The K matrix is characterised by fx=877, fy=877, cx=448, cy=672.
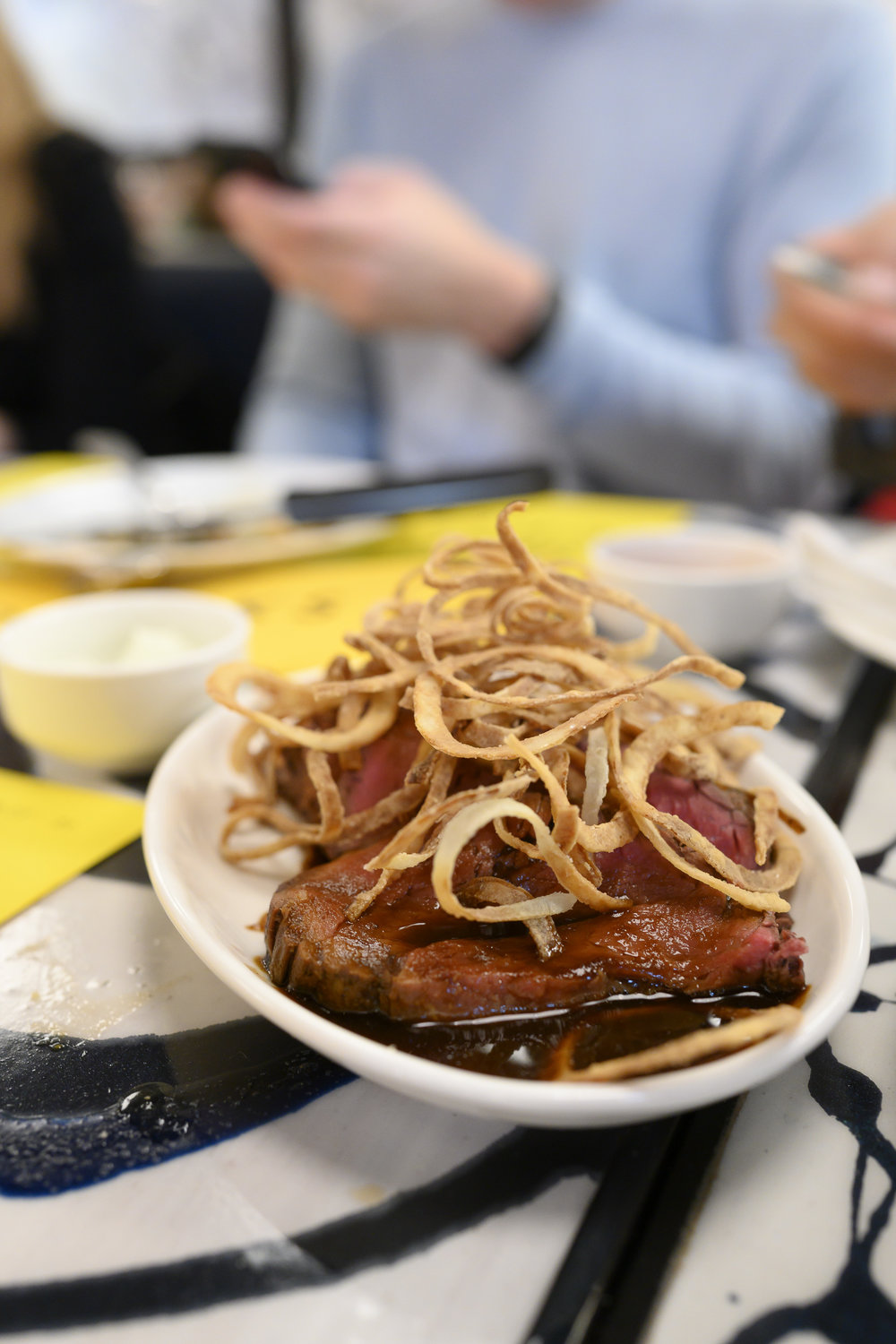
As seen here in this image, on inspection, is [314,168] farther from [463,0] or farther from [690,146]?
[690,146]

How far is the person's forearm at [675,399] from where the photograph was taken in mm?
2648

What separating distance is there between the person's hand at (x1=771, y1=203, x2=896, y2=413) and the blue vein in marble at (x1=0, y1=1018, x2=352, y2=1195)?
201cm

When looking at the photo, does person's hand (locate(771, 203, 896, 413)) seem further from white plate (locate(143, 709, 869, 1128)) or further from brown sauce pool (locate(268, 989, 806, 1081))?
brown sauce pool (locate(268, 989, 806, 1081))

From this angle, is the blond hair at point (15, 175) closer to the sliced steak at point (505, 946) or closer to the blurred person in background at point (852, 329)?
A: the blurred person in background at point (852, 329)

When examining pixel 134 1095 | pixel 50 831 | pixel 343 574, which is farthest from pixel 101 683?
pixel 343 574

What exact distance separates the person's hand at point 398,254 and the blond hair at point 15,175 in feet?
7.73

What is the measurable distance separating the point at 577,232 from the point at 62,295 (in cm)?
299

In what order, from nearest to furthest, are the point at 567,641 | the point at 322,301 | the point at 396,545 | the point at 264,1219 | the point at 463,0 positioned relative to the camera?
the point at 264,1219
the point at 567,641
the point at 396,545
the point at 322,301
the point at 463,0

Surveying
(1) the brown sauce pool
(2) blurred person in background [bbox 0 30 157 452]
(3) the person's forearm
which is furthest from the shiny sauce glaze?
(2) blurred person in background [bbox 0 30 157 452]

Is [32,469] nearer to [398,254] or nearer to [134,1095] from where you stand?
[398,254]

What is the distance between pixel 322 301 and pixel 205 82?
517 cm

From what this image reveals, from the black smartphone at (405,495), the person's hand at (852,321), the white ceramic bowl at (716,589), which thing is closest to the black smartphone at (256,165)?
the black smartphone at (405,495)

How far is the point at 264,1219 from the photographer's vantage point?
58cm

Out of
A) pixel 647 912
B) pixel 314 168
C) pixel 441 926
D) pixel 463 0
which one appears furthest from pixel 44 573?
pixel 463 0
